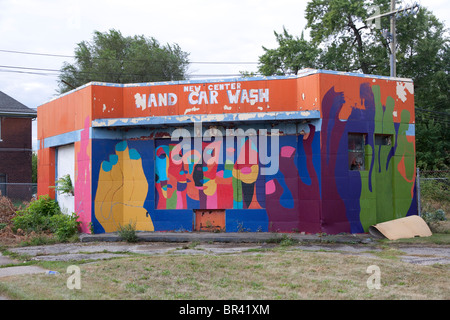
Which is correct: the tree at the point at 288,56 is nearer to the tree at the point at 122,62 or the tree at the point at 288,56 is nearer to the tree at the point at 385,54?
the tree at the point at 385,54

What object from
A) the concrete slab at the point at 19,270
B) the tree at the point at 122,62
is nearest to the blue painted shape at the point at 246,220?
the concrete slab at the point at 19,270

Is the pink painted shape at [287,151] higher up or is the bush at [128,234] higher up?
the pink painted shape at [287,151]

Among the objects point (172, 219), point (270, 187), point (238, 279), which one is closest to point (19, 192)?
point (172, 219)

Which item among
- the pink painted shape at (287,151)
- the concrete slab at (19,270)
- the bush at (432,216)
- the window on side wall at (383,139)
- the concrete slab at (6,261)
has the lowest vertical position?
the concrete slab at (6,261)

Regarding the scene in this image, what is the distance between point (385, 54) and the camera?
32344 mm

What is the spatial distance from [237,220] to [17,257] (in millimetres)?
6414

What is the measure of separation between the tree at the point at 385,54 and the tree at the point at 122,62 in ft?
43.0

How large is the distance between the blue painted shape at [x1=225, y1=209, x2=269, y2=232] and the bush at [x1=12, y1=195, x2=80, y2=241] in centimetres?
489

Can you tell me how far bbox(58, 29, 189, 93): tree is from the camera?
4316cm

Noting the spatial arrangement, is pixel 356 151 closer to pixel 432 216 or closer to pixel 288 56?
pixel 432 216

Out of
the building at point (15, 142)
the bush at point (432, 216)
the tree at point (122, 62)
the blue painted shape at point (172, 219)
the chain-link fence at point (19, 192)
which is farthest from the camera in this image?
the tree at point (122, 62)

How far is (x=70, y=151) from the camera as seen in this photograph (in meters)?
16.7

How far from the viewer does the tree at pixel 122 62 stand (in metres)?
43.2
